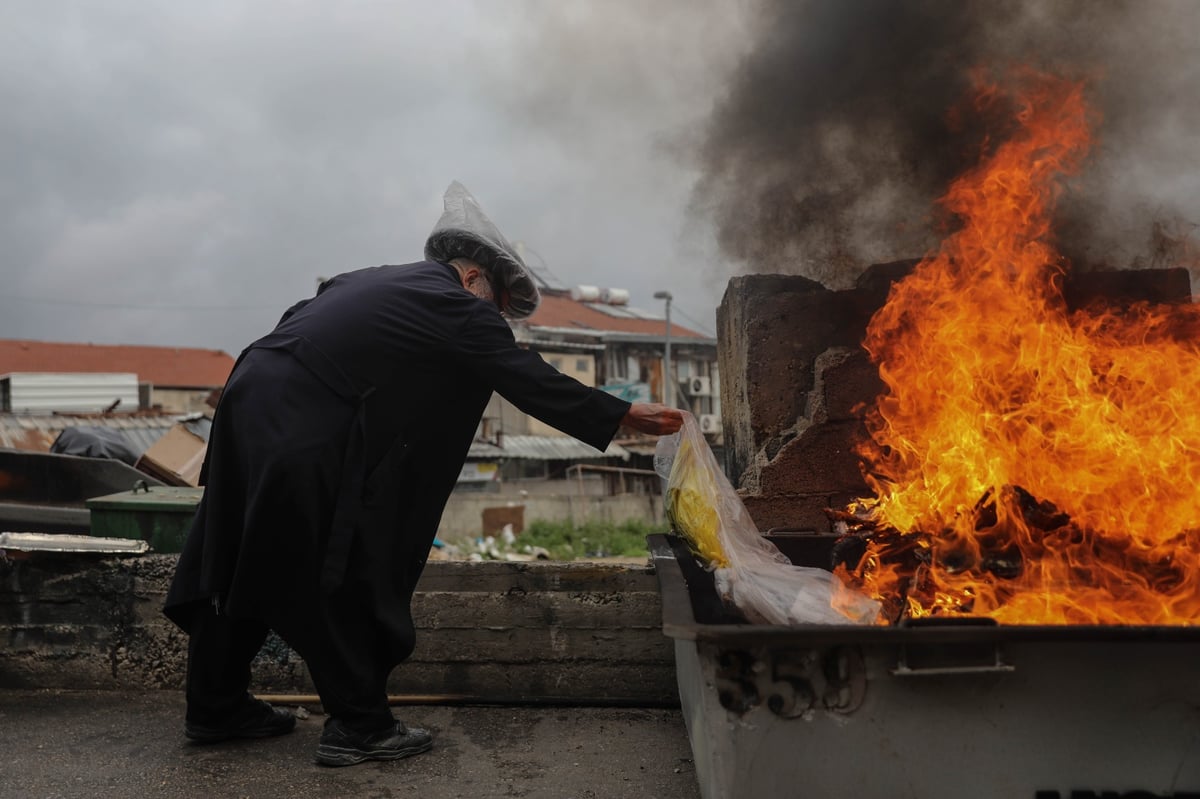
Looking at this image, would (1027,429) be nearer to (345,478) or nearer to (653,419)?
(653,419)

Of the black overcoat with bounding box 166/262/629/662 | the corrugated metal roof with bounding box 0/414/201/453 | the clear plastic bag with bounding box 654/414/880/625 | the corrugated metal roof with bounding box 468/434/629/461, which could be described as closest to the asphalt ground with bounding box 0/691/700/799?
the black overcoat with bounding box 166/262/629/662

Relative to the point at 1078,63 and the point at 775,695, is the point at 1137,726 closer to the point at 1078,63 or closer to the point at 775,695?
the point at 775,695

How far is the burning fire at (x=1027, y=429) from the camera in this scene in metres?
2.71

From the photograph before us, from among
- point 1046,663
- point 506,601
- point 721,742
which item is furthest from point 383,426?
point 1046,663

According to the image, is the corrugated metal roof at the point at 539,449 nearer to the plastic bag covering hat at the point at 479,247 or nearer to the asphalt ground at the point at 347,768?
the asphalt ground at the point at 347,768

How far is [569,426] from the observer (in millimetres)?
3023

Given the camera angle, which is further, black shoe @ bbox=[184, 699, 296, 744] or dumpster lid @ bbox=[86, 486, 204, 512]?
dumpster lid @ bbox=[86, 486, 204, 512]

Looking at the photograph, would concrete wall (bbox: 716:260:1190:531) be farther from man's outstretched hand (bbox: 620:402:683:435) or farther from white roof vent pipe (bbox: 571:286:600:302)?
white roof vent pipe (bbox: 571:286:600:302)

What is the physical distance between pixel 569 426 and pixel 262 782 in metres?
1.59

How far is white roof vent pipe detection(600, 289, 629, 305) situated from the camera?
3931cm

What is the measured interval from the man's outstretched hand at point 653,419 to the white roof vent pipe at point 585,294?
35.5 meters

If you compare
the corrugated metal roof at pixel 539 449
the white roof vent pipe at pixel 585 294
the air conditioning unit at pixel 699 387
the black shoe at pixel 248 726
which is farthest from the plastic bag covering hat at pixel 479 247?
the white roof vent pipe at pixel 585 294

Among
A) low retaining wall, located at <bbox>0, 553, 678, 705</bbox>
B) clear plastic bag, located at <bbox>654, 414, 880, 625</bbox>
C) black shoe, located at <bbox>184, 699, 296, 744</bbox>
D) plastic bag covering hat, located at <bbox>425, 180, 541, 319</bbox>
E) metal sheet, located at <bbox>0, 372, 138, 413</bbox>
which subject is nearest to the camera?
clear plastic bag, located at <bbox>654, 414, 880, 625</bbox>

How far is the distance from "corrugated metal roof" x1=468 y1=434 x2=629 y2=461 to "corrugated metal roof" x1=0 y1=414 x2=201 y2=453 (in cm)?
1072
